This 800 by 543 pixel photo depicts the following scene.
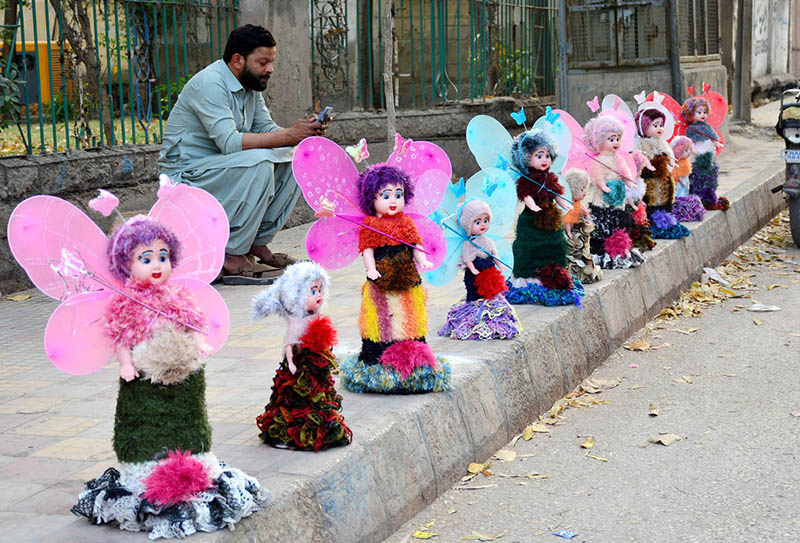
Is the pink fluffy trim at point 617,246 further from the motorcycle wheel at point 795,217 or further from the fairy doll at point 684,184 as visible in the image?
the motorcycle wheel at point 795,217

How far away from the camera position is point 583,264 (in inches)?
251

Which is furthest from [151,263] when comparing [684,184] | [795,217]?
[795,217]

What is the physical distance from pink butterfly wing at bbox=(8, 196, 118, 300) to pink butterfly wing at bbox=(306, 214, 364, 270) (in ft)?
4.34

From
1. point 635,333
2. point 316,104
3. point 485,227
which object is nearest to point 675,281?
point 635,333

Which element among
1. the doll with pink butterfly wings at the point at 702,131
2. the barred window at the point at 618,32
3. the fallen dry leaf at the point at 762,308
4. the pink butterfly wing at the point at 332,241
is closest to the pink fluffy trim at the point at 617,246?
the fallen dry leaf at the point at 762,308

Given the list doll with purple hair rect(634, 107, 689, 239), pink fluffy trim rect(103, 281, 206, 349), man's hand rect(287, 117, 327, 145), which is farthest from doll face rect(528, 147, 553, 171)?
pink fluffy trim rect(103, 281, 206, 349)

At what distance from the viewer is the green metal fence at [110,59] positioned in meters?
7.38

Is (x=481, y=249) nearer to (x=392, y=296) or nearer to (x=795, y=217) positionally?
(x=392, y=296)

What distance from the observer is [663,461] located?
4.45 metres

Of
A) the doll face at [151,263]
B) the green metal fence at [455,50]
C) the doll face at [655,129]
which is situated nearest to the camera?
the doll face at [151,263]

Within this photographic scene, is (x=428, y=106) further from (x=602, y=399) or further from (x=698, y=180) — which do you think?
(x=602, y=399)

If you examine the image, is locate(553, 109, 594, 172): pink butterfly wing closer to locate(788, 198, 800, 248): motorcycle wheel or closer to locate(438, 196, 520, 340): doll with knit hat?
locate(438, 196, 520, 340): doll with knit hat

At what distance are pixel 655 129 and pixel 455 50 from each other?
18.5ft

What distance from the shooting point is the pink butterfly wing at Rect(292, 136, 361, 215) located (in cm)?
412
